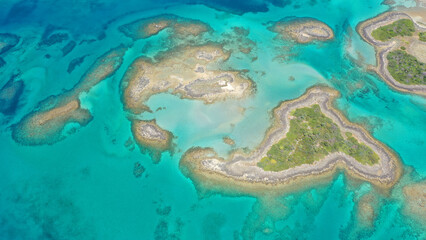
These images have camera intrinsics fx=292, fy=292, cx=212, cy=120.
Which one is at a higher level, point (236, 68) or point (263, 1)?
point (263, 1)

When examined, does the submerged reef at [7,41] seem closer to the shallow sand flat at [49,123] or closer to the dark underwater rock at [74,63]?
the dark underwater rock at [74,63]

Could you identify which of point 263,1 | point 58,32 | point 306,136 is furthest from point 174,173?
point 263,1

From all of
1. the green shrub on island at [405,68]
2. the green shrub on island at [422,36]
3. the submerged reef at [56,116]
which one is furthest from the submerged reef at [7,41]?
the green shrub on island at [422,36]

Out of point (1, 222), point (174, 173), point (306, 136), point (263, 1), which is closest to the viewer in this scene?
point (1, 222)

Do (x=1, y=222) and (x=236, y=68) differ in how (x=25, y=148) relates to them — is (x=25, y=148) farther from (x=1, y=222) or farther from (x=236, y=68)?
(x=236, y=68)

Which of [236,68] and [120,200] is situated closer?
[120,200]

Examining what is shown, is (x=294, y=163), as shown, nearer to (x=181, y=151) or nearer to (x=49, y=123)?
(x=181, y=151)

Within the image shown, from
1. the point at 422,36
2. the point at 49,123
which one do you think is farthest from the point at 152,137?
the point at 422,36
